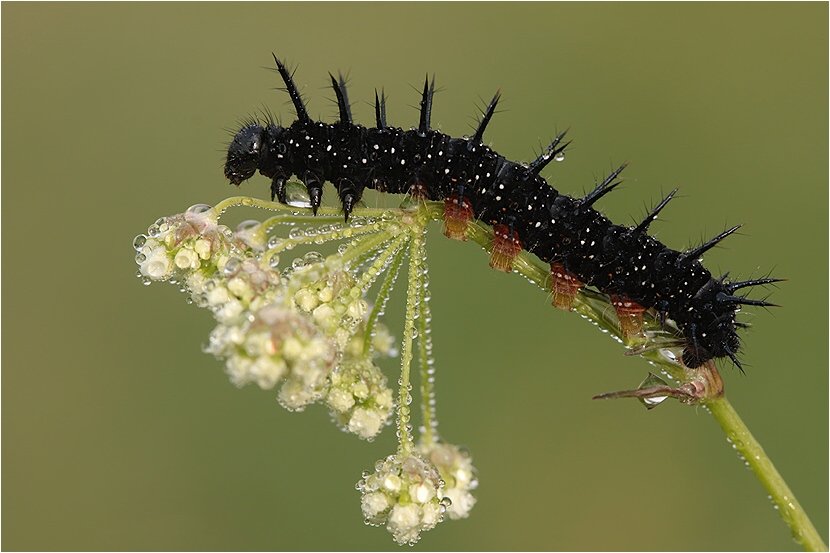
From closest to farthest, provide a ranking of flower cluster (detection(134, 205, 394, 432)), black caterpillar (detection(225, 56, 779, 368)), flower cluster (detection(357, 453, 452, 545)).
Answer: flower cluster (detection(134, 205, 394, 432)) → flower cluster (detection(357, 453, 452, 545)) → black caterpillar (detection(225, 56, 779, 368))

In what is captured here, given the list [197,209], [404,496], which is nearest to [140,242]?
[197,209]

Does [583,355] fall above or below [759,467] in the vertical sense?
above

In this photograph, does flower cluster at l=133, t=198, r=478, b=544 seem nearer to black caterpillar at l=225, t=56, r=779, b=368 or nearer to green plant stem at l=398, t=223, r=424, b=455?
green plant stem at l=398, t=223, r=424, b=455

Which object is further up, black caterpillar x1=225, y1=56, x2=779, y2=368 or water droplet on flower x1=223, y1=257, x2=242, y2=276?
black caterpillar x1=225, y1=56, x2=779, y2=368

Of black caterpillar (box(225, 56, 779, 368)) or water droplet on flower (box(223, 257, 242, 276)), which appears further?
black caterpillar (box(225, 56, 779, 368))

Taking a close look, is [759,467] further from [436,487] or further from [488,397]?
[488,397]

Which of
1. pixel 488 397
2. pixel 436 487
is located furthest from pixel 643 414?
pixel 436 487

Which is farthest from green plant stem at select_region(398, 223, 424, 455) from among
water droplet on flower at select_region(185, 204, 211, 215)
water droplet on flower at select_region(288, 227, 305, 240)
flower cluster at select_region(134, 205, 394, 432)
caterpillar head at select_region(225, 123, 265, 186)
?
caterpillar head at select_region(225, 123, 265, 186)
